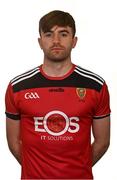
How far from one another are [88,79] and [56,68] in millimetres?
281

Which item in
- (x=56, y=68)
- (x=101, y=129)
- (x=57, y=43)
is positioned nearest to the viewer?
(x=57, y=43)

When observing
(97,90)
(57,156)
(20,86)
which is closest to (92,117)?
(97,90)

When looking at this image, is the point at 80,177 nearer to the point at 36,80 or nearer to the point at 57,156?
the point at 57,156

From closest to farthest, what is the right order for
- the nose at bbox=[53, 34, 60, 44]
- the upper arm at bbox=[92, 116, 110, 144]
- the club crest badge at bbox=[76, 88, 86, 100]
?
the nose at bbox=[53, 34, 60, 44], the club crest badge at bbox=[76, 88, 86, 100], the upper arm at bbox=[92, 116, 110, 144]

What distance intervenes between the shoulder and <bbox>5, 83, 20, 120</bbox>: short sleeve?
1.82 feet

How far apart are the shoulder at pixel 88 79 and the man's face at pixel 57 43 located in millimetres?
190

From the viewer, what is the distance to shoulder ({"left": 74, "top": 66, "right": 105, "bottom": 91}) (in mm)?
2871

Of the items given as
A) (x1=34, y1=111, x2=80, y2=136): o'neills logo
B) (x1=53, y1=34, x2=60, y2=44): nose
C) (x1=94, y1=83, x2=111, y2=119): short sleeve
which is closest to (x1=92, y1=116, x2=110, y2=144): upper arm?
(x1=94, y1=83, x2=111, y2=119): short sleeve

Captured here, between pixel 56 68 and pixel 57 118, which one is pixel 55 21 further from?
pixel 57 118

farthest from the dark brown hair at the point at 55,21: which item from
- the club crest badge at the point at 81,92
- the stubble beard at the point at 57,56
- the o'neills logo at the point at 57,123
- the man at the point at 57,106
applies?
the o'neills logo at the point at 57,123

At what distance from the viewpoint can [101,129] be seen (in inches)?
120

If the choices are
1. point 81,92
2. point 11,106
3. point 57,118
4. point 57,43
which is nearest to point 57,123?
point 57,118

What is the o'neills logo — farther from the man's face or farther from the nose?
the nose

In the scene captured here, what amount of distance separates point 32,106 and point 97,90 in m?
0.53
